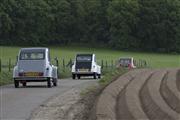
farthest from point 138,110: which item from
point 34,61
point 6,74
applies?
point 6,74

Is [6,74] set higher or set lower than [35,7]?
lower

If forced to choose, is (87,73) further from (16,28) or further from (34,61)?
(16,28)

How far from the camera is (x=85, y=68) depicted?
53.7m

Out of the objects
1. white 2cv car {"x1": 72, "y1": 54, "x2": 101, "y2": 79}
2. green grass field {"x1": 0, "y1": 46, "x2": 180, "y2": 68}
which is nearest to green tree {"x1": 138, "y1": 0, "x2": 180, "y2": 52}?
green grass field {"x1": 0, "y1": 46, "x2": 180, "y2": 68}

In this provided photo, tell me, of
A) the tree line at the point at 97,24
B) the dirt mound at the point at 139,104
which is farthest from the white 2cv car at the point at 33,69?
the tree line at the point at 97,24

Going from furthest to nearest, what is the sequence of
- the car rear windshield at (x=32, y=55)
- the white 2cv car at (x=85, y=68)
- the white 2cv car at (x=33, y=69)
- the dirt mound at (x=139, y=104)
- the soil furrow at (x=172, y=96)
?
the white 2cv car at (x=85, y=68) < the car rear windshield at (x=32, y=55) < the white 2cv car at (x=33, y=69) < the soil furrow at (x=172, y=96) < the dirt mound at (x=139, y=104)

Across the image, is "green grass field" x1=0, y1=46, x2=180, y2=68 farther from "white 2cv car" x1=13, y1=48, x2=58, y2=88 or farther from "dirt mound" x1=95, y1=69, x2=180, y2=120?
"dirt mound" x1=95, y1=69, x2=180, y2=120

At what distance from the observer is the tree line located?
134 meters

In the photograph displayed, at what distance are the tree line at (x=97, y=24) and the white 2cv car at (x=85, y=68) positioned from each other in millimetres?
74594

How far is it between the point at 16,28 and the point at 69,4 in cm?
1951

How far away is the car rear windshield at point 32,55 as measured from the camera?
35.8m

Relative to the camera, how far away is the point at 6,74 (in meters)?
45.8

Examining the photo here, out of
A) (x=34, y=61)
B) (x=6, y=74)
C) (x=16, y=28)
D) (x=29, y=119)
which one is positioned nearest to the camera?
(x=29, y=119)

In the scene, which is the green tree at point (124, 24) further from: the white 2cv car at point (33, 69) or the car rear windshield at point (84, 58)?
the white 2cv car at point (33, 69)
